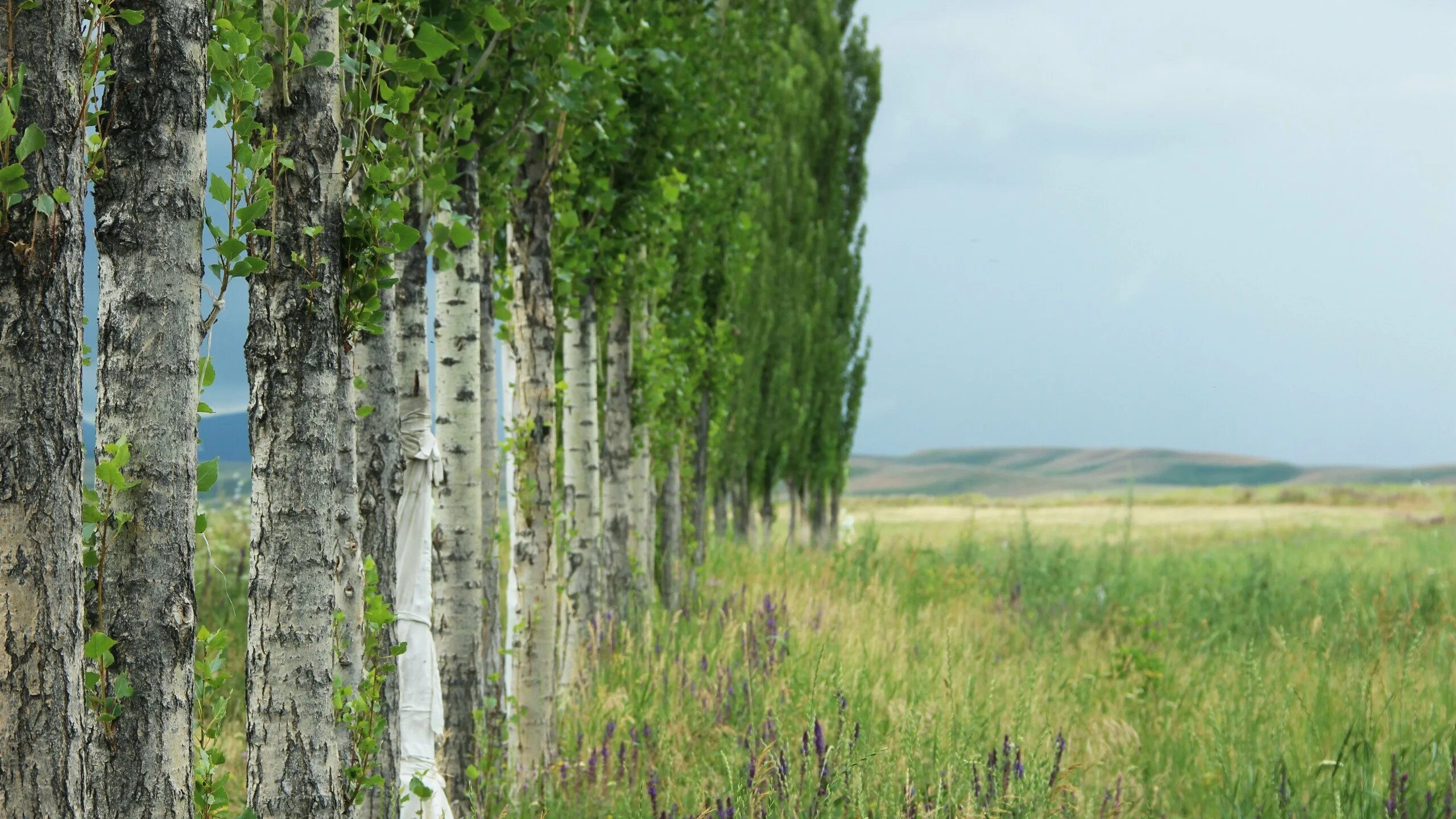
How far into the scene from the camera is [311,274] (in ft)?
9.14

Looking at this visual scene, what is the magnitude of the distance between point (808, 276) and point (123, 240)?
17.5 m

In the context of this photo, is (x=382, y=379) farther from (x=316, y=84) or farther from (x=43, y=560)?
(x=43, y=560)

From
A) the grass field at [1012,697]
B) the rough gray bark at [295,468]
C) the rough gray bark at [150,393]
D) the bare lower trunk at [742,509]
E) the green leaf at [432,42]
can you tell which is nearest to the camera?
the rough gray bark at [150,393]

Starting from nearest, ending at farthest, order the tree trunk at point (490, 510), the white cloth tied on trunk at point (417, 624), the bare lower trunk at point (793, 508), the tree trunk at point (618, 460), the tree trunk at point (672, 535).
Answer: the white cloth tied on trunk at point (417, 624), the tree trunk at point (490, 510), the tree trunk at point (618, 460), the tree trunk at point (672, 535), the bare lower trunk at point (793, 508)

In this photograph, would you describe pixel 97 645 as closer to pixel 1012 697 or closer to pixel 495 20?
pixel 495 20

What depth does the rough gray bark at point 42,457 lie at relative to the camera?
6.16 feet

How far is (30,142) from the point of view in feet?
6.11

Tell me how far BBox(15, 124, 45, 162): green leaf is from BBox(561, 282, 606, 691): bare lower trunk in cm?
519

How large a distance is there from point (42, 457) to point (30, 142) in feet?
1.74

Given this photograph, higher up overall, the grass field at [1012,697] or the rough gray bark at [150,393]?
the rough gray bark at [150,393]

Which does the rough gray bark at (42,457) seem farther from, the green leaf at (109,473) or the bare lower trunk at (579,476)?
the bare lower trunk at (579,476)

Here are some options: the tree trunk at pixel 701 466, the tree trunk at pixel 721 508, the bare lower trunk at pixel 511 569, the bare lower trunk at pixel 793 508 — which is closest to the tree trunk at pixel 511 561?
the bare lower trunk at pixel 511 569

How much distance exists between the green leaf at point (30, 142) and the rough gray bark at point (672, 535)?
8.84m

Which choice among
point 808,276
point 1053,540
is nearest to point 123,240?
point 808,276
